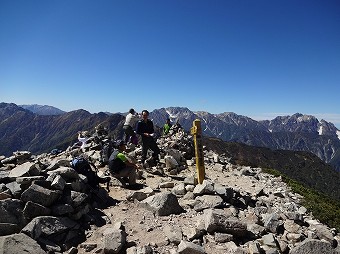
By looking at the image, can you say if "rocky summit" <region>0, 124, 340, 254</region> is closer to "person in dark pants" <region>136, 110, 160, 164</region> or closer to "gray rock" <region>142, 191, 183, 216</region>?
"gray rock" <region>142, 191, 183, 216</region>

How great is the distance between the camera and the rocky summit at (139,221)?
891cm

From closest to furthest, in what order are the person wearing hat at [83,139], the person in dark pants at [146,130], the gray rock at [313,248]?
the gray rock at [313,248]
the person in dark pants at [146,130]
the person wearing hat at [83,139]

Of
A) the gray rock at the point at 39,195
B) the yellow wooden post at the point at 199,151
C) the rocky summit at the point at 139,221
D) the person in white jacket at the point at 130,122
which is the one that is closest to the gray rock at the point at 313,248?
the rocky summit at the point at 139,221

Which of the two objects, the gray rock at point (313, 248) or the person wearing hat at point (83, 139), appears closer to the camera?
the gray rock at point (313, 248)

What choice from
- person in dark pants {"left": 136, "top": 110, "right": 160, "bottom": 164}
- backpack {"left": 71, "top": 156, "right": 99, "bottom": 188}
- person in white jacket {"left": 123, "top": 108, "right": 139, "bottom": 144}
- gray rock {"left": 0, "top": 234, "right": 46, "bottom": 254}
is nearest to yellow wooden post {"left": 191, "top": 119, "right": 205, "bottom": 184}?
person in dark pants {"left": 136, "top": 110, "right": 160, "bottom": 164}

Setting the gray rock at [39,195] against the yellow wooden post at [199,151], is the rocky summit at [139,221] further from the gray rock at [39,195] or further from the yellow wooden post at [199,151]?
the yellow wooden post at [199,151]

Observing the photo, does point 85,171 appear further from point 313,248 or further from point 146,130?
point 313,248

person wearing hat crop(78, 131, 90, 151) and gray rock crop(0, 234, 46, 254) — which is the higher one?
person wearing hat crop(78, 131, 90, 151)

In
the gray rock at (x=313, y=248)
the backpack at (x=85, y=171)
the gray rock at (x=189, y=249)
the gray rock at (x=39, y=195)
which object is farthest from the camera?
the backpack at (x=85, y=171)

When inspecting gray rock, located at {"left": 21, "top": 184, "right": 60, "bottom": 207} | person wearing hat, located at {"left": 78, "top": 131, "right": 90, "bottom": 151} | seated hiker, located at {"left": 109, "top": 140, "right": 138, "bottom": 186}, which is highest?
person wearing hat, located at {"left": 78, "top": 131, "right": 90, "bottom": 151}

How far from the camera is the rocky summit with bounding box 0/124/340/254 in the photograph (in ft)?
29.2

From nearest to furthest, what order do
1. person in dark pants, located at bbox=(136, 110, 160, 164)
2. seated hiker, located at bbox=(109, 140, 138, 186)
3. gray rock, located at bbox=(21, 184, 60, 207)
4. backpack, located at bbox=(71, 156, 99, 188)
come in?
gray rock, located at bbox=(21, 184, 60, 207) → backpack, located at bbox=(71, 156, 99, 188) → seated hiker, located at bbox=(109, 140, 138, 186) → person in dark pants, located at bbox=(136, 110, 160, 164)

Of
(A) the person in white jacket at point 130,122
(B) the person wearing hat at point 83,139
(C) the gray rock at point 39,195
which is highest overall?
(A) the person in white jacket at point 130,122

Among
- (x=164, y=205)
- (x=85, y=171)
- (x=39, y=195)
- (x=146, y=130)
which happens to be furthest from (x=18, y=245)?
(x=146, y=130)
